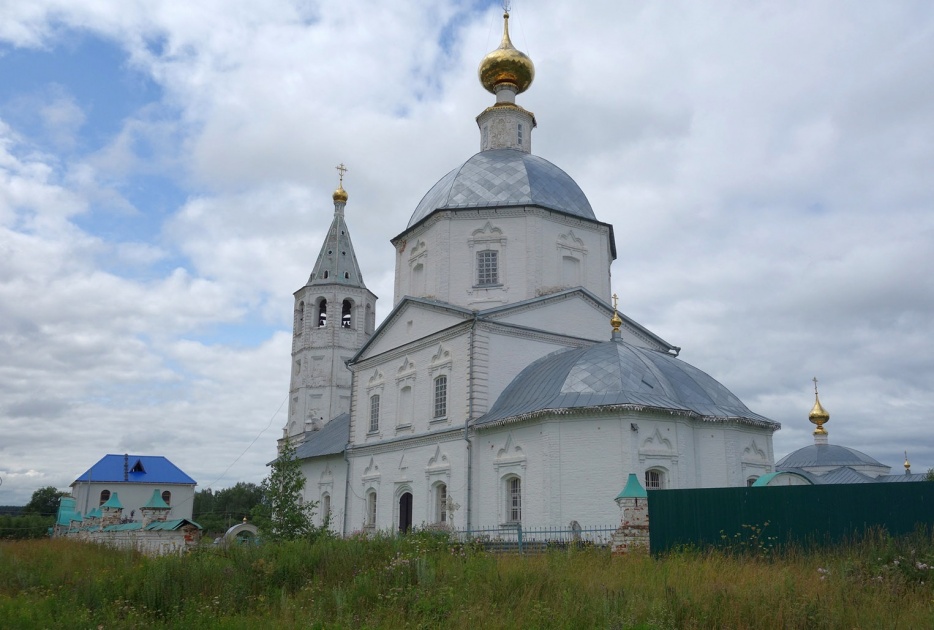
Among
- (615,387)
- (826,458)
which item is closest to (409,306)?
(615,387)

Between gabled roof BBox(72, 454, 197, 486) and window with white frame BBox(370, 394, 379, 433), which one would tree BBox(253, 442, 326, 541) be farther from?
gabled roof BBox(72, 454, 197, 486)

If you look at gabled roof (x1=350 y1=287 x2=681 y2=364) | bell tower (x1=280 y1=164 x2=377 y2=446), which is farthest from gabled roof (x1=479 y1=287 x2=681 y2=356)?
bell tower (x1=280 y1=164 x2=377 y2=446)

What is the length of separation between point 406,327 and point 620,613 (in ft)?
50.6

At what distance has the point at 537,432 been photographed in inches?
678

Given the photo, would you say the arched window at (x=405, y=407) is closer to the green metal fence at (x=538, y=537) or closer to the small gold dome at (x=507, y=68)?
the green metal fence at (x=538, y=537)

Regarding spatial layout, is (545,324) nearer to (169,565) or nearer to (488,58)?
(488,58)

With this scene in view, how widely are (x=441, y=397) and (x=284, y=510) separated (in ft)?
19.3

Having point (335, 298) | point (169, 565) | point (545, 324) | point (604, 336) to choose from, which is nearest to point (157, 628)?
point (169, 565)

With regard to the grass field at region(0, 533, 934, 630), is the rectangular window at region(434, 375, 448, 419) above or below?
above

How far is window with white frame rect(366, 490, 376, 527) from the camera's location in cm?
2273

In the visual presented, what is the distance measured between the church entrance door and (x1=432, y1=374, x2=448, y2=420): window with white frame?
2.56 meters

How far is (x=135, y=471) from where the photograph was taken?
48.3 metres

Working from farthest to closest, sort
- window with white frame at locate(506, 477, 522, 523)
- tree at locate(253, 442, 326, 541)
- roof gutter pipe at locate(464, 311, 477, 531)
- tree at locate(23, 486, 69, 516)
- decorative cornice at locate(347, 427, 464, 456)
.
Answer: tree at locate(23, 486, 69, 516) < decorative cornice at locate(347, 427, 464, 456) < roof gutter pipe at locate(464, 311, 477, 531) < window with white frame at locate(506, 477, 522, 523) < tree at locate(253, 442, 326, 541)

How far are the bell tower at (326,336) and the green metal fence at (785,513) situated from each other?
23.5m
